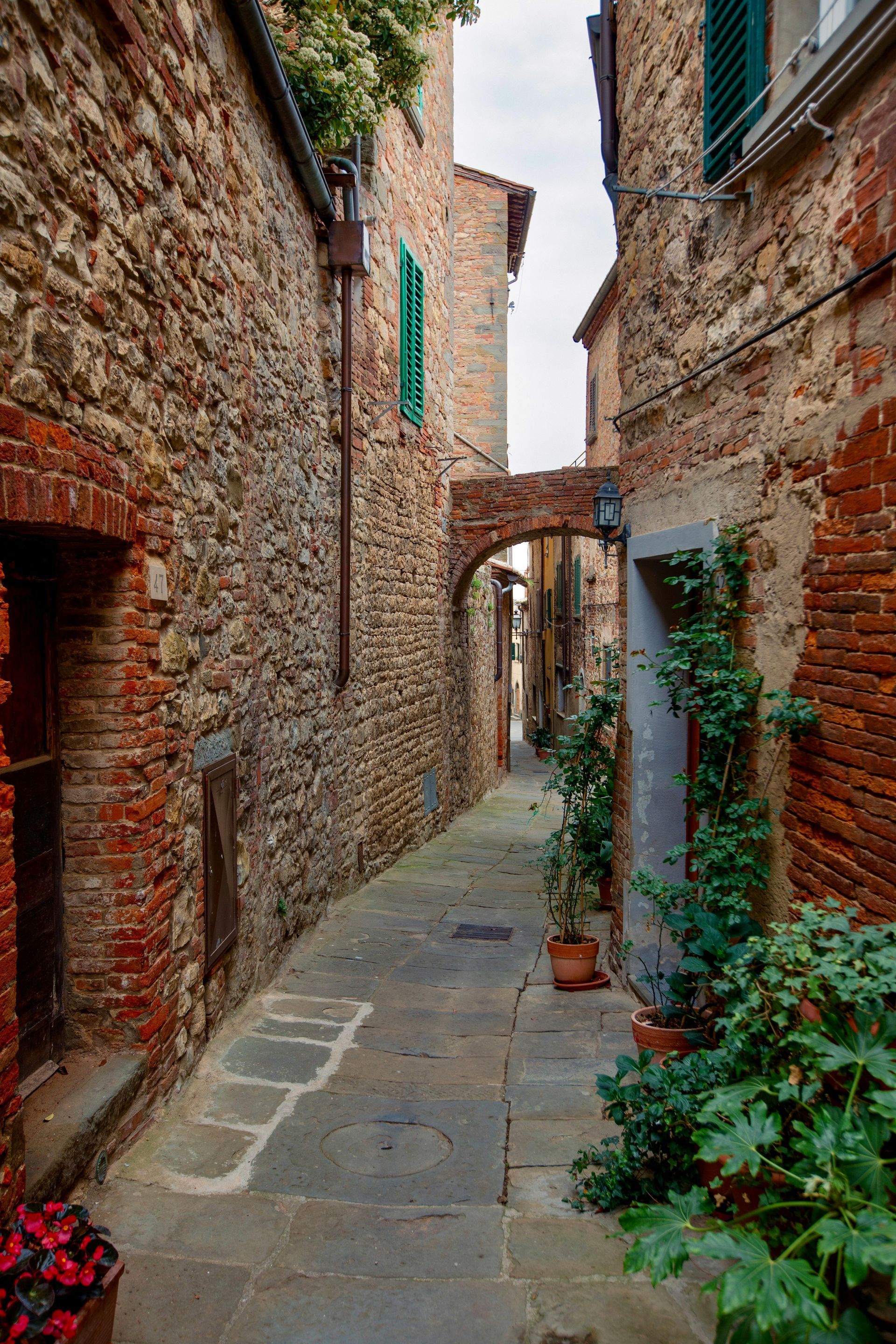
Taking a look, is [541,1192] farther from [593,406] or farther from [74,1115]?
[593,406]

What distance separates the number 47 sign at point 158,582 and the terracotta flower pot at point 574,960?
2982 millimetres

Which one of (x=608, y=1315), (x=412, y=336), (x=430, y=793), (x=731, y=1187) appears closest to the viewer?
(x=608, y=1315)

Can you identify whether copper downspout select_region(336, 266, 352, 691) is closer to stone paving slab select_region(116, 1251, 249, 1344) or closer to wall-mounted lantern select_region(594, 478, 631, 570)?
wall-mounted lantern select_region(594, 478, 631, 570)

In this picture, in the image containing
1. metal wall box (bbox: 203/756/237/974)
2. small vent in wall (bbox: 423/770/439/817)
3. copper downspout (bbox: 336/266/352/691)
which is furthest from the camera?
small vent in wall (bbox: 423/770/439/817)

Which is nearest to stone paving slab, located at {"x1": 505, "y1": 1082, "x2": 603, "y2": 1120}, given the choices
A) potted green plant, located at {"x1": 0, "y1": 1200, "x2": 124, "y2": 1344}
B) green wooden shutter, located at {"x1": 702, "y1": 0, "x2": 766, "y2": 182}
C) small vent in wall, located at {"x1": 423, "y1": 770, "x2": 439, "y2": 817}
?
potted green plant, located at {"x1": 0, "y1": 1200, "x2": 124, "y2": 1344}

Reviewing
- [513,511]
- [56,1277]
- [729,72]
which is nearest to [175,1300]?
[56,1277]

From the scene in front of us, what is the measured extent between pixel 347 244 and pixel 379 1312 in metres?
5.85

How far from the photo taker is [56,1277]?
1.79 metres

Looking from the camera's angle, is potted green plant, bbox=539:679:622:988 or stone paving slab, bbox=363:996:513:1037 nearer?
stone paving slab, bbox=363:996:513:1037

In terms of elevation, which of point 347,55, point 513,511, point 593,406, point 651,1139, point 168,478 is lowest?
point 651,1139

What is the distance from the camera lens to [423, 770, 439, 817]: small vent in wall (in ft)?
32.6

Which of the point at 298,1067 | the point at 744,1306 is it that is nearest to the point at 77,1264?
the point at 744,1306

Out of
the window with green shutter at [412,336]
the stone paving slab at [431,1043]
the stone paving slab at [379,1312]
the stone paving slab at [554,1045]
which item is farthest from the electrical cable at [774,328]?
the window with green shutter at [412,336]

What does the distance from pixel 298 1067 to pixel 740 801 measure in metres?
2.17
